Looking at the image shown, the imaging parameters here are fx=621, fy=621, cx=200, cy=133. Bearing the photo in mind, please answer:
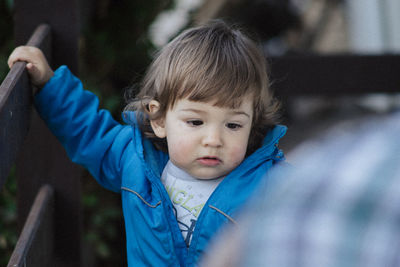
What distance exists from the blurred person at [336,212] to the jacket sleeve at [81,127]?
1.14 m

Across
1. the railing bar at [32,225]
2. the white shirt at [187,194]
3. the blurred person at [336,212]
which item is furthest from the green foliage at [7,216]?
the blurred person at [336,212]

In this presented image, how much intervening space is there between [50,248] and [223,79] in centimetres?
97

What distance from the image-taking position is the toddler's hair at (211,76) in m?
1.66

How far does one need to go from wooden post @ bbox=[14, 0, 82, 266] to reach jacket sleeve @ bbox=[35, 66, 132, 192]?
0.97ft

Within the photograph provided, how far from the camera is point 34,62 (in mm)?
1777

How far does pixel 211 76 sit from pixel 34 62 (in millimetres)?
519

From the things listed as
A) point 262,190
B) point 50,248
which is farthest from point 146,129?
point 50,248

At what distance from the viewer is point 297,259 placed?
66 cm

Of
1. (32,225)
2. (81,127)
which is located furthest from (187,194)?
(32,225)

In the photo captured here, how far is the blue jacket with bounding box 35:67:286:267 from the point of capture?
1656 mm

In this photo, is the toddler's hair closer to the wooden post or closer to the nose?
the nose

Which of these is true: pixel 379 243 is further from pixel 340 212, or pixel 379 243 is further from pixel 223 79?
pixel 223 79

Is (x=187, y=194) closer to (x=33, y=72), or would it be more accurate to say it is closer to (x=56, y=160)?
(x=33, y=72)

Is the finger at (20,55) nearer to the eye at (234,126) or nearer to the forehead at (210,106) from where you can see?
the forehead at (210,106)
